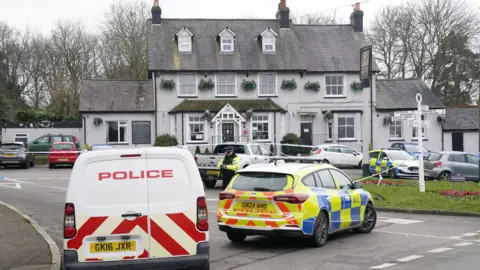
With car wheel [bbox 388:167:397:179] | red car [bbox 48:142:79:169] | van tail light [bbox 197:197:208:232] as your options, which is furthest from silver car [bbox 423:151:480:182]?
van tail light [bbox 197:197:208:232]

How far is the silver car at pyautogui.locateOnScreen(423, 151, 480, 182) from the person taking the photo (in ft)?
88.8

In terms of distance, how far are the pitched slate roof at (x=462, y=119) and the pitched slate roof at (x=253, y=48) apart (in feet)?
23.3

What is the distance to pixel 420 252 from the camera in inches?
441

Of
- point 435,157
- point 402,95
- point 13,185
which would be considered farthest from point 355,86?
point 13,185

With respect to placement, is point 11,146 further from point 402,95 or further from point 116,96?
point 402,95

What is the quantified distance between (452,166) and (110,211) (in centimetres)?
2199

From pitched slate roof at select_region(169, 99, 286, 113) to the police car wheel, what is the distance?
30.1 metres

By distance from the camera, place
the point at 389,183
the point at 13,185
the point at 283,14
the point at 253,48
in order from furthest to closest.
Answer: the point at 283,14, the point at 253,48, the point at 13,185, the point at 389,183

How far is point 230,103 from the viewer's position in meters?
42.5

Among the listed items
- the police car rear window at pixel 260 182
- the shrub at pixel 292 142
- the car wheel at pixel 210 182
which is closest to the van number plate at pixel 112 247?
the police car rear window at pixel 260 182

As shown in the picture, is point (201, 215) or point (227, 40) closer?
point (201, 215)

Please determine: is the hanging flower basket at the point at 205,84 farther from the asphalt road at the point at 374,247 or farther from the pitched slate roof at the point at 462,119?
the asphalt road at the point at 374,247

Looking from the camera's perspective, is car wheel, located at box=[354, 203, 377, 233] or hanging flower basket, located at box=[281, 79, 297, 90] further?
hanging flower basket, located at box=[281, 79, 297, 90]

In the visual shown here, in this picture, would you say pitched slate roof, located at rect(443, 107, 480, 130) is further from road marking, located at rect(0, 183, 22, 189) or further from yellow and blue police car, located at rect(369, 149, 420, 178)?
road marking, located at rect(0, 183, 22, 189)
